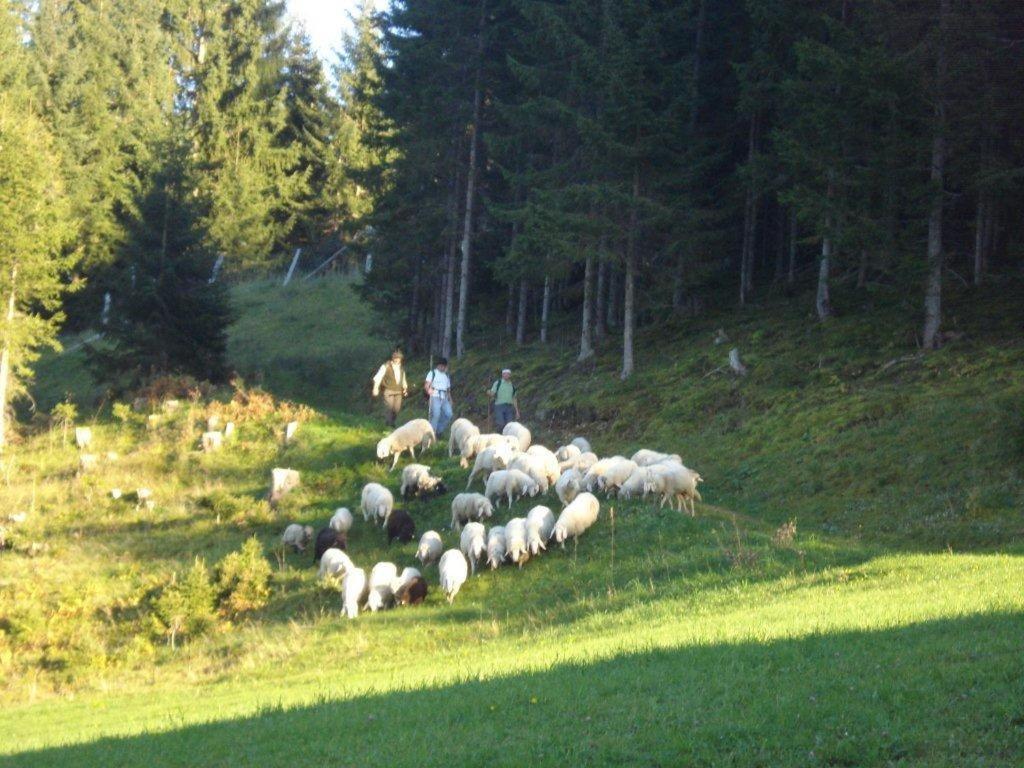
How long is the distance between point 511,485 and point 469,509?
979 millimetres

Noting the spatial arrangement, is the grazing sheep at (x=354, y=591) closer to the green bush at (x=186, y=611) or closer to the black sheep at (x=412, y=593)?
the black sheep at (x=412, y=593)

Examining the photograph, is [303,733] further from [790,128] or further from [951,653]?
[790,128]

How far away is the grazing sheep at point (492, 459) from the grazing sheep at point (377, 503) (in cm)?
166

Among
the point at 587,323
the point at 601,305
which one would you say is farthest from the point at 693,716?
the point at 601,305

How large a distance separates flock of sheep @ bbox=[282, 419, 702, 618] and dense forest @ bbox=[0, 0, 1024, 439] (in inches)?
368

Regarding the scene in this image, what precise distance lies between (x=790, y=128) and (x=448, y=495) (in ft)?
54.0

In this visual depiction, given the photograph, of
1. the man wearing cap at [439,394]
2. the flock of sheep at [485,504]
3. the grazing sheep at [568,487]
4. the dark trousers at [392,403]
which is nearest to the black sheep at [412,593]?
the flock of sheep at [485,504]

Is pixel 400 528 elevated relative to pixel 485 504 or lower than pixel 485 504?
lower

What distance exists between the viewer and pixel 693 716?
780cm

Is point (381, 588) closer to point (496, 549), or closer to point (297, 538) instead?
point (496, 549)

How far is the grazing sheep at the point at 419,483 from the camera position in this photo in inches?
878

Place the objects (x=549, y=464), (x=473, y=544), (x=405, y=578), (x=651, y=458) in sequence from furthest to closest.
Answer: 1. (x=549, y=464)
2. (x=651, y=458)
3. (x=473, y=544)
4. (x=405, y=578)

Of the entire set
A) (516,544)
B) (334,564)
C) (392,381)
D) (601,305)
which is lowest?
(334,564)

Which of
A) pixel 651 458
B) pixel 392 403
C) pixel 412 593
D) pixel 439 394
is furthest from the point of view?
pixel 392 403
